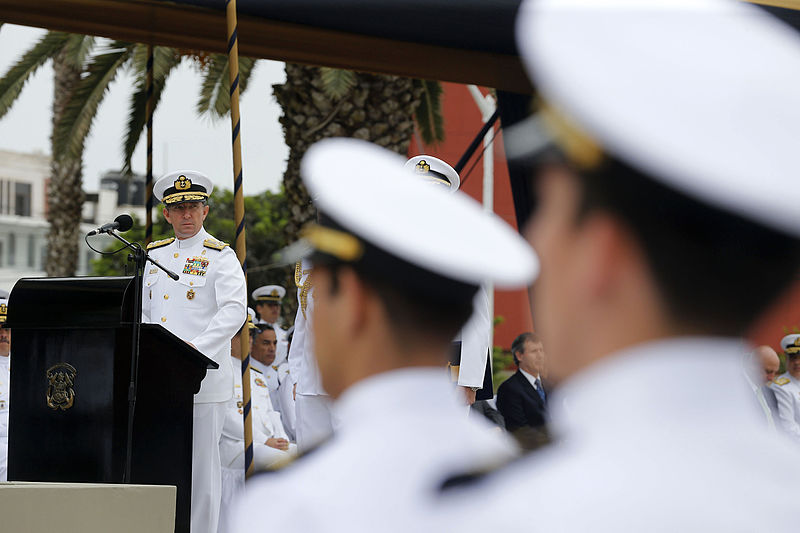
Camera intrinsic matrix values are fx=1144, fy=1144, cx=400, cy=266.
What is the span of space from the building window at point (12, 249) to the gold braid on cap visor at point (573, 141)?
149 feet

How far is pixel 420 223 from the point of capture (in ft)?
3.19

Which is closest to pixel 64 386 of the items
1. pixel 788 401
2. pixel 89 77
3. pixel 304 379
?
pixel 304 379

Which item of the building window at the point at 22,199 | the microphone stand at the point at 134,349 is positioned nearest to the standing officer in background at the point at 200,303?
the microphone stand at the point at 134,349

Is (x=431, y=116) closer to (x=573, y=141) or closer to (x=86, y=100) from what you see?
(x=86, y=100)

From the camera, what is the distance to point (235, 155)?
461 cm

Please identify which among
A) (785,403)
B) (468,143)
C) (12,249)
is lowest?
(785,403)

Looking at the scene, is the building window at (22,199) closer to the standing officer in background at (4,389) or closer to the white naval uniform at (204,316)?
the standing officer in background at (4,389)

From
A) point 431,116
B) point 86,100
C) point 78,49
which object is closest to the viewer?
point 86,100

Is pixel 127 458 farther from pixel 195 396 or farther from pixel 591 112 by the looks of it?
pixel 591 112

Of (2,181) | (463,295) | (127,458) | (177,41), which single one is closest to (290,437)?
(127,458)

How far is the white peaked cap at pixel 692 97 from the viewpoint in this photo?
79 centimetres

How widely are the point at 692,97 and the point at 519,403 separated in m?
6.03

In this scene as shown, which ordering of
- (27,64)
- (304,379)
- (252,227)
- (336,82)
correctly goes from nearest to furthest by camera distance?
(304,379) < (336,82) < (27,64) < (252,227)

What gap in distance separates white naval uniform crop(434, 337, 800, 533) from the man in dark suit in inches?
180
